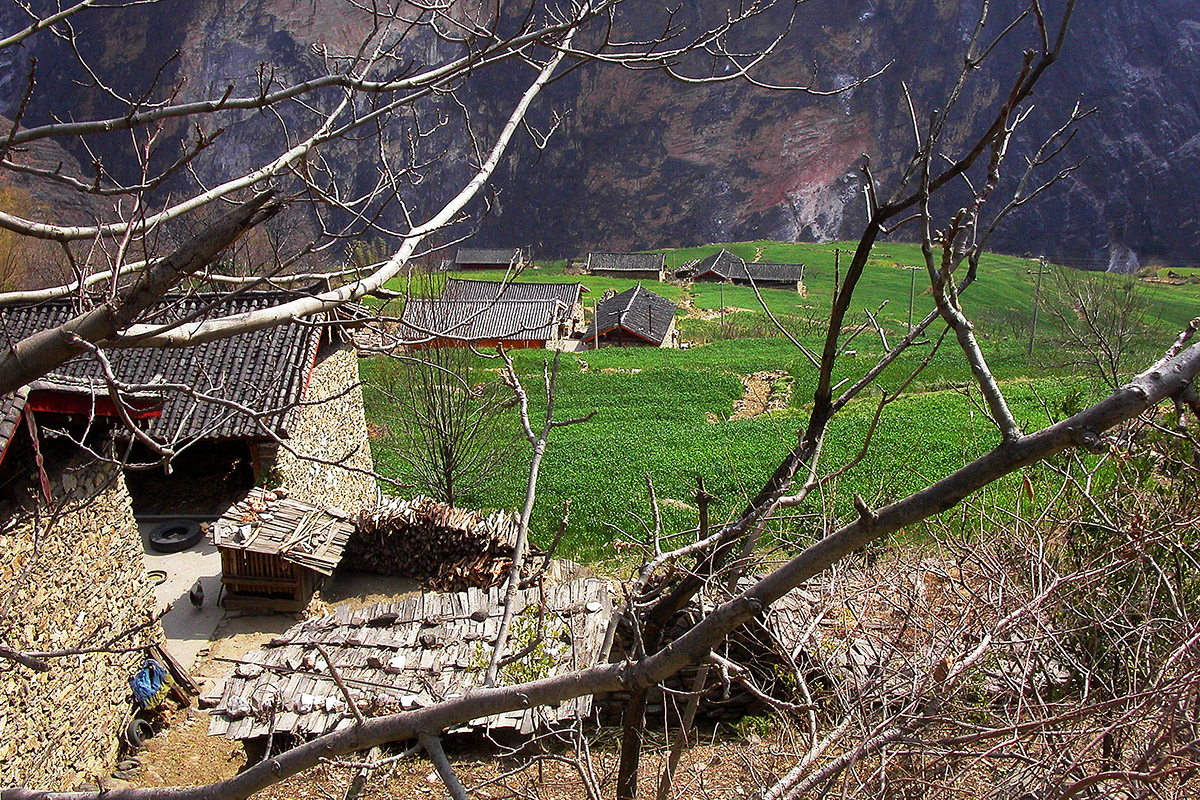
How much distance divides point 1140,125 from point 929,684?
318 feet

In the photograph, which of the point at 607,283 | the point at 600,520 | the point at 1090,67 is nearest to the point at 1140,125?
the point at 1090,67

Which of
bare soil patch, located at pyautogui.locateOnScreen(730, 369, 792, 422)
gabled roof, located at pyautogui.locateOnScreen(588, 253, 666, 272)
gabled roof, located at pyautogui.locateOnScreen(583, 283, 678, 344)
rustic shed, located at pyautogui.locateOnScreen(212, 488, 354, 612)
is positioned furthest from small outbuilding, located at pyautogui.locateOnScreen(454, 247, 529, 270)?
rustic shed, located at pyautogui.locateOnScreen(212, 488, 354, 612)

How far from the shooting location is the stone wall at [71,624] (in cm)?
685

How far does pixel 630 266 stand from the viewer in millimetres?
72000

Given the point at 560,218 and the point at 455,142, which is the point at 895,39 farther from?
the point at 455,142

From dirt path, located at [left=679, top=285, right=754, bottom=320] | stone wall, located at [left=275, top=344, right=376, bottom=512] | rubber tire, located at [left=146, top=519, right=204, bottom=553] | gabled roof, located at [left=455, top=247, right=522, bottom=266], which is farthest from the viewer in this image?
gabled roof, located at [left=455, top=247, right=522, bottom=266]

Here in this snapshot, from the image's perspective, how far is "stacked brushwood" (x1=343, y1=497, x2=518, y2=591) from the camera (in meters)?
12.1

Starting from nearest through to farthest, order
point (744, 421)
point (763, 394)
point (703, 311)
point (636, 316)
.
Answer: point (744, 421)
point (763, 394)
point (636, 316)
point (703, 311)

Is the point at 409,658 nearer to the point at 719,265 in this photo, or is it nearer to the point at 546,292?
the point at 546,292

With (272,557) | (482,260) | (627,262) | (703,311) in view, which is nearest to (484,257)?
(482,260)

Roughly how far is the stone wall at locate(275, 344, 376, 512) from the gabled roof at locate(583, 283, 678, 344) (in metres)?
27.5

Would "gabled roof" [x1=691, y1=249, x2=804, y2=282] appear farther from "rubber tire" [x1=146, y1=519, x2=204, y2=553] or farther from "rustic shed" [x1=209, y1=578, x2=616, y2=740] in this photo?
"rustic shed" [x1=209, y1=578, x2=616, y2=740]

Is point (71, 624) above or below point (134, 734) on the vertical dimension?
above

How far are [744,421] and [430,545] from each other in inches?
528
